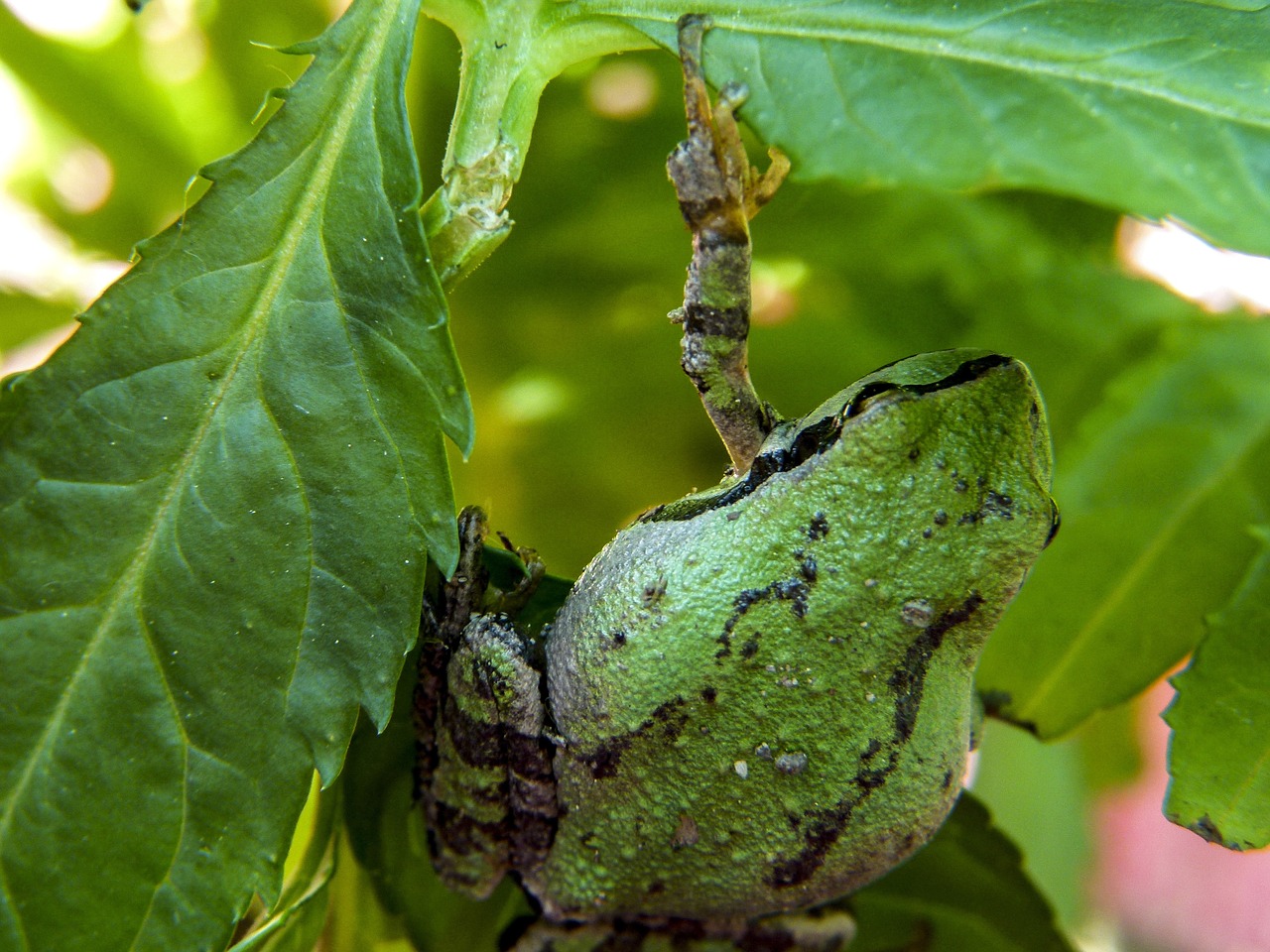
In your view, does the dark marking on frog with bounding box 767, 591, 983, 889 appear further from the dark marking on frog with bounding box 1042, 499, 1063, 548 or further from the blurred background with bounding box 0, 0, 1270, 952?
the blurred background with bounding box 0, 0, 1270, 952

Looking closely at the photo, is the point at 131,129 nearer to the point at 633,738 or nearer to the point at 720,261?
the point at 720,261

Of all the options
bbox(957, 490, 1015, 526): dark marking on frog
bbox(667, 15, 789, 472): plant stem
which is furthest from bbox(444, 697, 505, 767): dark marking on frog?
bbox(957, 490, 1015, 526): dark marking on frog

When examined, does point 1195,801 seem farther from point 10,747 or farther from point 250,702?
point 10,747

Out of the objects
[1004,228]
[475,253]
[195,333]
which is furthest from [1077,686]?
[195,333]

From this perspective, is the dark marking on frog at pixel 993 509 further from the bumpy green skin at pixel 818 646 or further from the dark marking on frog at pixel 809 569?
the dark marking on frog at pixel 809 569

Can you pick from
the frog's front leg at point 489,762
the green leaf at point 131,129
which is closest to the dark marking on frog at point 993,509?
the frog's front leg at point 489,762

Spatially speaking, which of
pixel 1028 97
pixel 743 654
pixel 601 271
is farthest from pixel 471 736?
pixel 601 271
